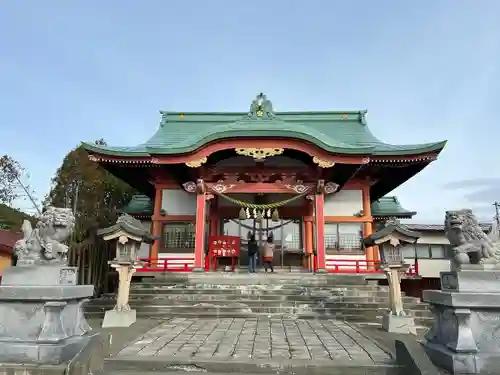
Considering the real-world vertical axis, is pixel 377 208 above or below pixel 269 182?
below

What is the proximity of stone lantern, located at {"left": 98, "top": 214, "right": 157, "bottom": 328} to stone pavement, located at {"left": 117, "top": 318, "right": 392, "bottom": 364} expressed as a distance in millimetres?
1183

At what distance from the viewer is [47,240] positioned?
201 inches

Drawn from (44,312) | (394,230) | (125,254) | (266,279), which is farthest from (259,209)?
(44,312)

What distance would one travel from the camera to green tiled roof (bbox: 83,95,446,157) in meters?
14.2

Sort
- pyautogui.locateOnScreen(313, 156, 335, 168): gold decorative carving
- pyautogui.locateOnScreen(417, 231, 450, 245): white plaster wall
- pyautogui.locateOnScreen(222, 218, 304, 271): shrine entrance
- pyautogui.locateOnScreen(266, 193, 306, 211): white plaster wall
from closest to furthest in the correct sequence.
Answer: pyautogui.locateOnScreen(313, 156, 335, 168): gold decorative carving < pyautogui.locateOnScreen(222, 218, 304, 271): shrine entrance < pyautogui.locateOnScreen(266, 193, 306, 211): white plaster wall < pyautogui.locateOnScreen(417, 231, 450, 245): white plaster wall

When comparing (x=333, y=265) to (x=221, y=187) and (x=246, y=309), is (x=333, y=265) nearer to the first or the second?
(x=221, y=187)

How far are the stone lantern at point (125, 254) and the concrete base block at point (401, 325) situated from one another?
6.23 metres

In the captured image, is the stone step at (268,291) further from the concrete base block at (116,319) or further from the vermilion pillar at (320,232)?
the concrete base block at (116,319)

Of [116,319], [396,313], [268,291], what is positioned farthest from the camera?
[268,291]

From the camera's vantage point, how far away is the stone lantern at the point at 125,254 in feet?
29.8

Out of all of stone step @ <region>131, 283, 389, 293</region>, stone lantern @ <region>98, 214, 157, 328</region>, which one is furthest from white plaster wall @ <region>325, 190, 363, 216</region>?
stone lantern @ <region>98, 214, 157, 328</region>

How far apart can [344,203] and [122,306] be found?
11.0 meters

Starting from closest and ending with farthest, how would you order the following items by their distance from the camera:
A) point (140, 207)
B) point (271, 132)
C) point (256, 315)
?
point (256, 315) → point (271, 132) → point (140, 207)

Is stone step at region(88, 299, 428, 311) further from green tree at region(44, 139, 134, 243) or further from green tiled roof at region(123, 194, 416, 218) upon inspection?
green tree at region(44, 139, 134, 243)
